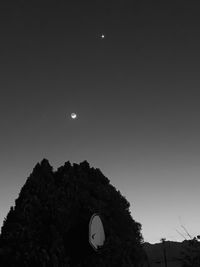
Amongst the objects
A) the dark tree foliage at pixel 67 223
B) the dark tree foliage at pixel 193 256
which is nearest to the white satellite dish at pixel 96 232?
the dark tree foliage at pixel 67 223

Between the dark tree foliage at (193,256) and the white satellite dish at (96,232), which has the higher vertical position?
the dark tree foliage at (193,256)

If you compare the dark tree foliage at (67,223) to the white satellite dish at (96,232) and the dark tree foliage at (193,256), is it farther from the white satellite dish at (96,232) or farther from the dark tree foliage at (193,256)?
the dark tree foliage at (193,256)

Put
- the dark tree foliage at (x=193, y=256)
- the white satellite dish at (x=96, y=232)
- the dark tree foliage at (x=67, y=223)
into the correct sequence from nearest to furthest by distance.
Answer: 1. the dark tree foliage at (x=67, y=223)
2. the white satellite dish at (x=96, y=232)
3. the dark tree foliage at (x=193, y=256)

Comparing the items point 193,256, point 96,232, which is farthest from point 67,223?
point 193,256

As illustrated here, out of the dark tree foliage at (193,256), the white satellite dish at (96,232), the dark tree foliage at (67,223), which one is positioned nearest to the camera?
the dark tree foliage at (67,223)

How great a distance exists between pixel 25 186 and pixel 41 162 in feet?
5.75

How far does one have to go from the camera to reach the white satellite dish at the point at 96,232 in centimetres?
1878

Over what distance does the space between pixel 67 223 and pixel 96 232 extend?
174cm

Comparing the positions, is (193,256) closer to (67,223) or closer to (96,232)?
(96,232)

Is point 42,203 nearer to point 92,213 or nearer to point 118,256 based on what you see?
point 92,213

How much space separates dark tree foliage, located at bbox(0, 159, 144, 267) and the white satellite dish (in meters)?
0.24

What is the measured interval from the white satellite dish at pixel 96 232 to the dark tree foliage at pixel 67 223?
0.79 feet

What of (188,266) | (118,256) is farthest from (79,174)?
(188,266)

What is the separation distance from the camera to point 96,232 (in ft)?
63.4
